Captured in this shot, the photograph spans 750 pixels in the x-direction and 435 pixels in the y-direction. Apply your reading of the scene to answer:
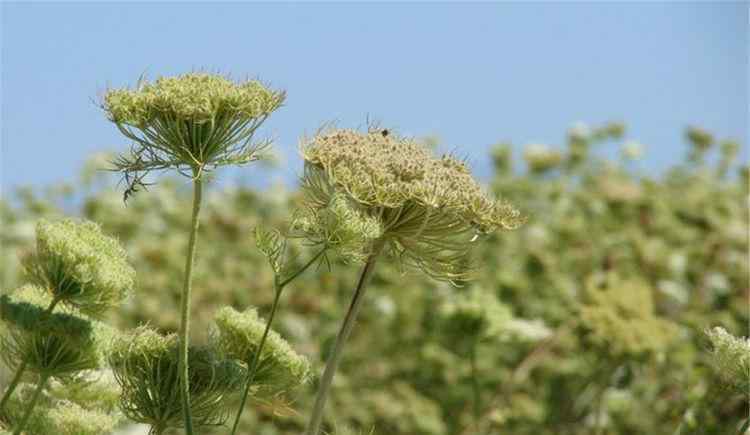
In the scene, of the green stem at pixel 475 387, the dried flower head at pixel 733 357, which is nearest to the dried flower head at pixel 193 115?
the dried flower head at pixel 733 357

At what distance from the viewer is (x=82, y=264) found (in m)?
1.82

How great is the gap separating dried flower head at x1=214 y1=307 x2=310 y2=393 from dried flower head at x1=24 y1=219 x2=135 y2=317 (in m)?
0.22

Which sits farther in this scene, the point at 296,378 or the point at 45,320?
the point at 296,378

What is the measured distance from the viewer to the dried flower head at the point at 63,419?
1979 millimetres

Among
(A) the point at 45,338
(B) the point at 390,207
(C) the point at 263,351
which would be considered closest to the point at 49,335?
(A) the point at 45,338

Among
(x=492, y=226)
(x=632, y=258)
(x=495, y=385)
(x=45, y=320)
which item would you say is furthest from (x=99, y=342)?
(x=632, y=258)

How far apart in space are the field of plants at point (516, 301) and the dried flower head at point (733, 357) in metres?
0.55

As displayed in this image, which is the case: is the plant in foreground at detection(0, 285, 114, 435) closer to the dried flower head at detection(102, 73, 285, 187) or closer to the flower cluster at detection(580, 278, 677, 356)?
the dried flower head at detection(102, 73, 285, 187)

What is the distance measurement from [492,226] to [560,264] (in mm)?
4591

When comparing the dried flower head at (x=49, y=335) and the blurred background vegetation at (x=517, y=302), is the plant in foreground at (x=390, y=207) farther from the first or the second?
the blurred background vegetation at (x=517, y=302)

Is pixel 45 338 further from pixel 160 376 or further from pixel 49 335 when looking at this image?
pixel 160 376

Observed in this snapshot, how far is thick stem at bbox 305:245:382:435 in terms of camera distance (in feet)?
6.30

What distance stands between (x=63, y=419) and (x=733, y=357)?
1062 millimetres

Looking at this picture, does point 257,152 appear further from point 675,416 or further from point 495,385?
point 495,385
